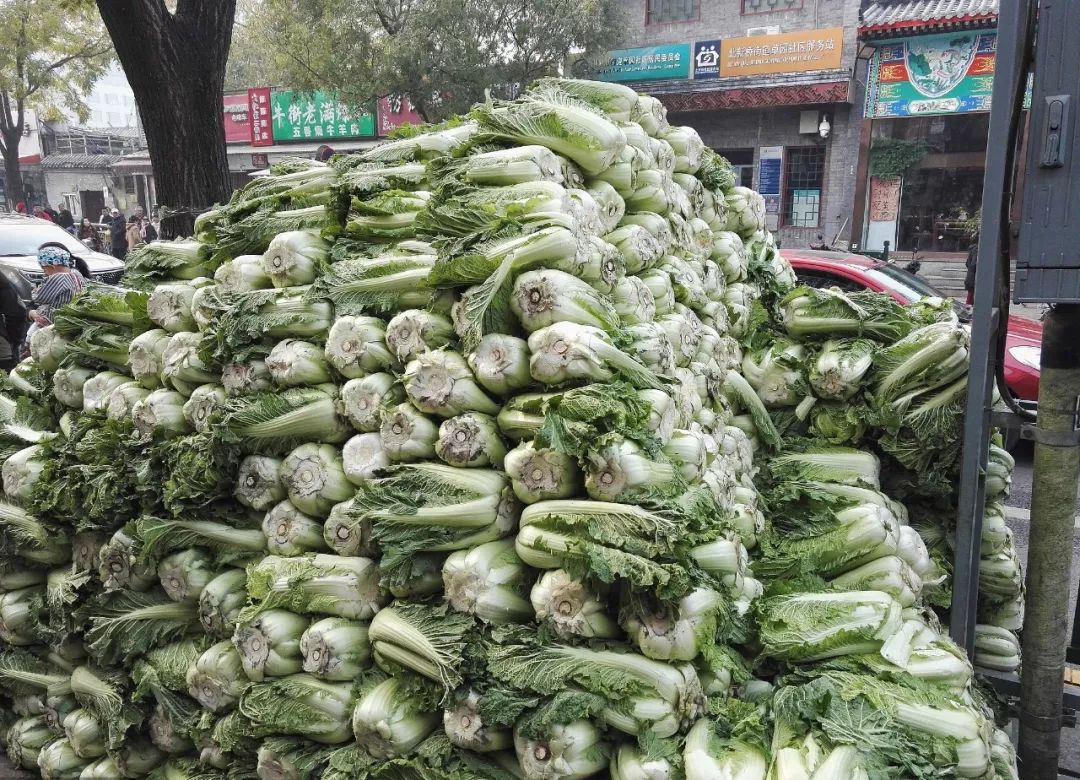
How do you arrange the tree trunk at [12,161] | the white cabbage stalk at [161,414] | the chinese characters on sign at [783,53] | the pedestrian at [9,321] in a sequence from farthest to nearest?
the tree trunk at [12,161]
the chinese characters on sign at [783,53]
the pedestrian at [9,321]
the white cabbage stalk at [161,414]

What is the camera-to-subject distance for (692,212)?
4309 mm

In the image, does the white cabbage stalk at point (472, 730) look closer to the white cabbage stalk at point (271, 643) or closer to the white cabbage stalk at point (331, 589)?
the white cabbage stalk at point (331, 589)

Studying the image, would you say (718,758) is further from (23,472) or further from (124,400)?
(23,472)

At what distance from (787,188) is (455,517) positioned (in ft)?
76.1

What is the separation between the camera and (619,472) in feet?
7.47

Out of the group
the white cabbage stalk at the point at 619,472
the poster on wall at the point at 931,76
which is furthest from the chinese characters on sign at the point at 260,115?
the white cabbage stalk at the point at 619,472

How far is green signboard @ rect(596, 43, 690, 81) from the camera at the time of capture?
2362 cm

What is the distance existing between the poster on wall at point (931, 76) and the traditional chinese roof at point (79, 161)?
120 ft

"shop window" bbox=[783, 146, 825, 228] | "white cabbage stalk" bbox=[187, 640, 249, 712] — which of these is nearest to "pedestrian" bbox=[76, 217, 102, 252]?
"shop window" bbox=[783, 146, 825, 228]

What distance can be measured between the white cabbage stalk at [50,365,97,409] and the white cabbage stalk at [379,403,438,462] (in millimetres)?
1871

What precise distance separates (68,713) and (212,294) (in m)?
1.87

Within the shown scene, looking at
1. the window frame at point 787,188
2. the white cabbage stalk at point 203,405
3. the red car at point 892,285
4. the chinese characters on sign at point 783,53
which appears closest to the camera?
the white cabbage stalk at point 203,405

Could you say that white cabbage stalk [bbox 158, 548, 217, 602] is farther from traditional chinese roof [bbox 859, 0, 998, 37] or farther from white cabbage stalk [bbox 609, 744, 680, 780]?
traditional chinese roof [bbox 859, 0, 998, 37]

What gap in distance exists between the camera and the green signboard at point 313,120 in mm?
29406
